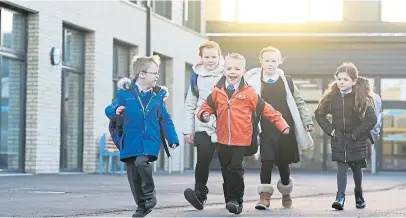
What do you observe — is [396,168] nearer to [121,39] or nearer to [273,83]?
[121,39]

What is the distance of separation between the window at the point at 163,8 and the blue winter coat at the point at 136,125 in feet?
60.0

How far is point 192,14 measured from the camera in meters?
29.7

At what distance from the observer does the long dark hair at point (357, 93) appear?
1012cm

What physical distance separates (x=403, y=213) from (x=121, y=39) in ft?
49.6

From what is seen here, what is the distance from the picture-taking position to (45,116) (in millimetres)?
19766

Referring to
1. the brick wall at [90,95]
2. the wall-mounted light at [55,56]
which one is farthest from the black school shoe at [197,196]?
the brick wall at [90,95]

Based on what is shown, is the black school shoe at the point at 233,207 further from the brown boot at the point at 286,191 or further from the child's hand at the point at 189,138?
the brown boot at the point at 286,191

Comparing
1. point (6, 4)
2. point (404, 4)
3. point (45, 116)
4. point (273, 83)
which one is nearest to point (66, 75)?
point (45, 116)

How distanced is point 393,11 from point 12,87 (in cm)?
1608

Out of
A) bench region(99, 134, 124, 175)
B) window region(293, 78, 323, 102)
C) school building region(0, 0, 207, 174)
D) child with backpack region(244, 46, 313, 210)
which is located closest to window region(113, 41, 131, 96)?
school building region(0, 0, 207, 174)

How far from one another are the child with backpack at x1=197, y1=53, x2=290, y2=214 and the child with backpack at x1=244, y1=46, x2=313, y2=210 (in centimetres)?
80

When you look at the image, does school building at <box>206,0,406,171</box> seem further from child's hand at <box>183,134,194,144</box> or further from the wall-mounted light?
child's hand at <box>183,134,194,144</box>

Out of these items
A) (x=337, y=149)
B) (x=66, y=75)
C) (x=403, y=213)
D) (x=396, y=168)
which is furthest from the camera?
(x=396, y=168)

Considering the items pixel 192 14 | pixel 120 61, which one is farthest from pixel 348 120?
pixel 192 14
